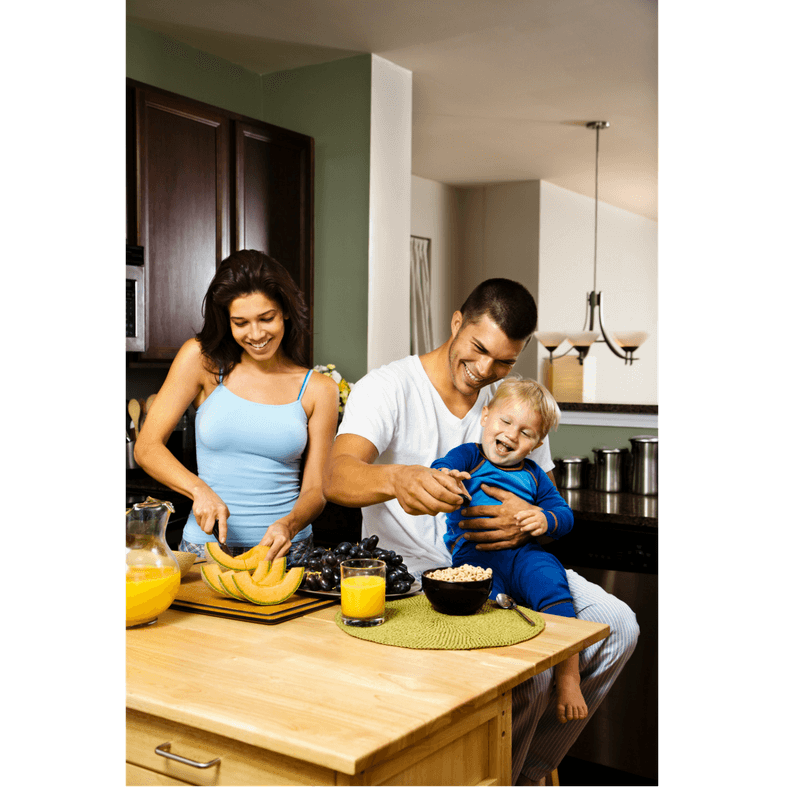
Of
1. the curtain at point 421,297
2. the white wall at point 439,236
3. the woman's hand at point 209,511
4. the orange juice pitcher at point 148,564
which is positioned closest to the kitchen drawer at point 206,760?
the orange juice pitcher at point 148,564

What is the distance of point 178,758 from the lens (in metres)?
0.89

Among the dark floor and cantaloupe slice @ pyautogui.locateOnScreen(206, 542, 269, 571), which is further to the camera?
the dark floor

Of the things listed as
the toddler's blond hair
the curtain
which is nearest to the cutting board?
the toddler's blond hair

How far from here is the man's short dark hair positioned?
177 centimetres

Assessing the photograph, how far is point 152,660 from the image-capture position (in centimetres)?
102

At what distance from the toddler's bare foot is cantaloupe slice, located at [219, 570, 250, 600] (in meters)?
0.61

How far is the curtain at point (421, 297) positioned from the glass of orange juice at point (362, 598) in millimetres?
4880

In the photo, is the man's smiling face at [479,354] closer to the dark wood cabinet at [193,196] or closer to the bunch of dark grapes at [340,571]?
the bunch of dark grapes at [340,571]

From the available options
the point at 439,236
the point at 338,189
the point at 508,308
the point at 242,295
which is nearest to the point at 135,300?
the point at 242,295

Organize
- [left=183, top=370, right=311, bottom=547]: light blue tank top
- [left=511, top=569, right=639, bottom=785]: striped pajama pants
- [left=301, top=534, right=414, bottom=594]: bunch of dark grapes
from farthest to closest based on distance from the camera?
1. [left=183, top=370, right=311, bottom=547]: light blue tank top
2. [left=511, top=569, right=639, bottom=785]: striped pajama pants
3. [left=301, top=534, right=414, bottom=594]: bunch of dark grapes

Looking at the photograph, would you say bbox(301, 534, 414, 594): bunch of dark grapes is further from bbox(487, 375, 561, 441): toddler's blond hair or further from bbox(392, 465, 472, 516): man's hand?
bbox(487, 375, 561, 441): toddler's blond hair
